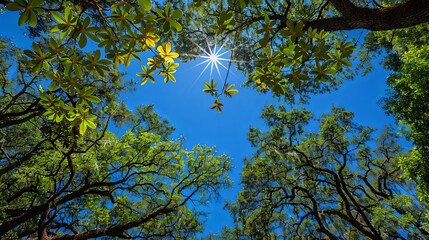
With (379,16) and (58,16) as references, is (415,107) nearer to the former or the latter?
(379,16)

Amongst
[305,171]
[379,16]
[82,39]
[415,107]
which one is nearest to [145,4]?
[82,39]

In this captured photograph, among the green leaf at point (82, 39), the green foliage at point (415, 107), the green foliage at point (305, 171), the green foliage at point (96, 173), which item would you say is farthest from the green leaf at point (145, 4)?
the green foliage at point (305, 171)

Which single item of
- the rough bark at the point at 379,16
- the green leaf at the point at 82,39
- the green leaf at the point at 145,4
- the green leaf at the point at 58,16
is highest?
the rough bark at the point at 379,16

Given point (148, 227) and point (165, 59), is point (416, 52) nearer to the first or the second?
point (165, 59)

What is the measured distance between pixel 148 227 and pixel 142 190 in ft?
4.92

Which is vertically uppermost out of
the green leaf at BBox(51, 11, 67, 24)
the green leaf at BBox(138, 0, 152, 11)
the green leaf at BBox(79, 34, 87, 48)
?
the green leaf at BBox(138, 0, 152, 11)

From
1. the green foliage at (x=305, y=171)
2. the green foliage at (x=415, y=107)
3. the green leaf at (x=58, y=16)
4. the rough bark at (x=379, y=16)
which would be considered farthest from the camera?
the green foliage at (x=305, y=171)

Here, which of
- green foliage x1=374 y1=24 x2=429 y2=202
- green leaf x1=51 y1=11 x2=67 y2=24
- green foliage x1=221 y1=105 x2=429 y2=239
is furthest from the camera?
green foliage x1=221 y1=105 x2=429 y2=239

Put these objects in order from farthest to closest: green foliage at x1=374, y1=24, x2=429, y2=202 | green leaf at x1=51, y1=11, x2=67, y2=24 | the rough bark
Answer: green foliage at x1=374, y1=24, x2=429, y2=202 → the rough bark → green leaf at x1=51, y1=11, x2=67, y2=24

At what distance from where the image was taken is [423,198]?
12.0 feet

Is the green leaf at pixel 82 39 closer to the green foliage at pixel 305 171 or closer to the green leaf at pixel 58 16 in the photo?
the green leaf at pixel 58 16

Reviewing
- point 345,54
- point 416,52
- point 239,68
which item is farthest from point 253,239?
point 345,54

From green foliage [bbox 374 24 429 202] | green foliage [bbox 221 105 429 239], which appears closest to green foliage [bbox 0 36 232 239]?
green foliage [bbox 221 105 429 239]

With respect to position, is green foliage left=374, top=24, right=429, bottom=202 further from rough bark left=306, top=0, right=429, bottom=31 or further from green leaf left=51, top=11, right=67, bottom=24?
green leaf left=51, top=11, right=67, bottom=24
